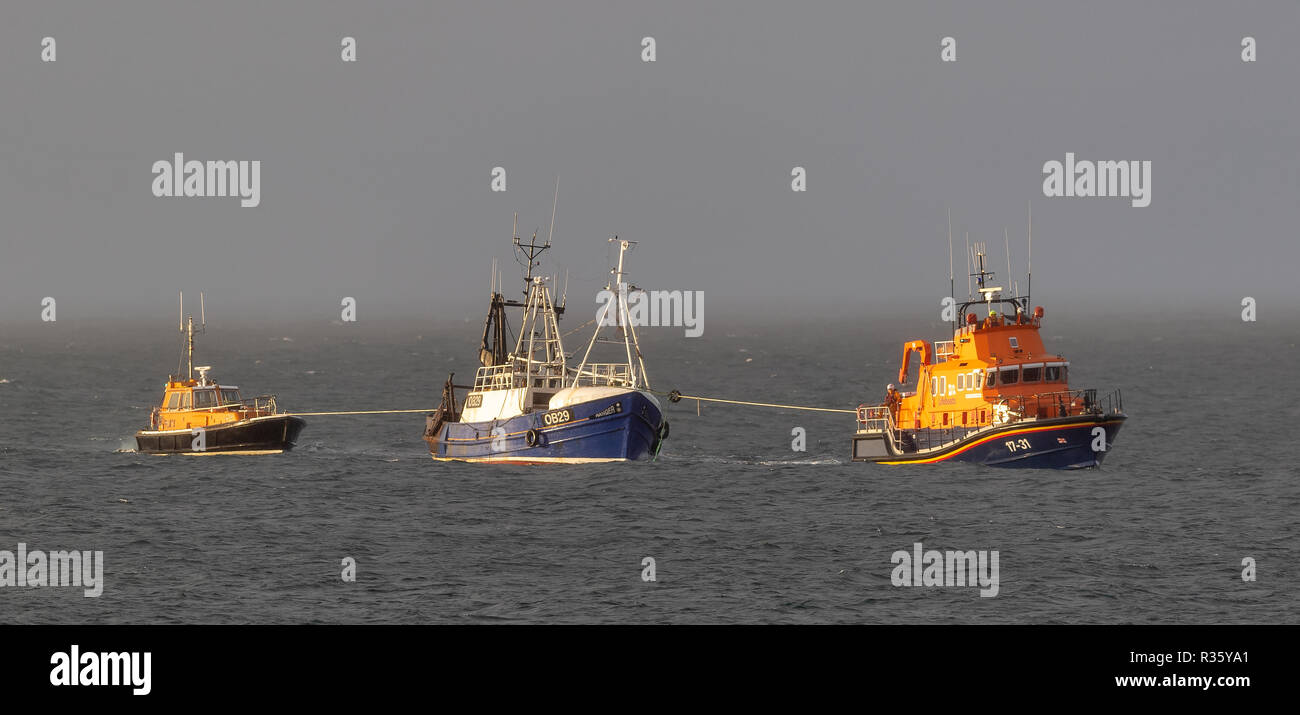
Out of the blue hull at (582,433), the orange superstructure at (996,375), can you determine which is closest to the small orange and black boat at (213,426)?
the blue hull at (582,433)

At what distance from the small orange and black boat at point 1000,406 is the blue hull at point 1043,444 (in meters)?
0.04

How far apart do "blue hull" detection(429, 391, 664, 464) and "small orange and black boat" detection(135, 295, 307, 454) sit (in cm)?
1001

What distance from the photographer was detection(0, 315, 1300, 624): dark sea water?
35.8 metres

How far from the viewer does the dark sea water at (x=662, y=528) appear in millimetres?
35812

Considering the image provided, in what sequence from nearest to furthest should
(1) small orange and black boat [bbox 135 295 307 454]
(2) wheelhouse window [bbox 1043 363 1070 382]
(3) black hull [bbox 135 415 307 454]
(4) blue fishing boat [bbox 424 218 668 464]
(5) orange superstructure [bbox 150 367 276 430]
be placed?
(2) wheelhouse window [bbox 1043 363 1070 382], (4) blue fishing boat [bbox 424 218 668 464], (3) black hull [bbox 135 415 307 454], (1) small orange and black boat [bbox 135 295 307 454], (5) orange superstructure [bbox 150 367 276 430]

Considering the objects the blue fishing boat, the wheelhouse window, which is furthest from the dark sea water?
the wheelhouse window

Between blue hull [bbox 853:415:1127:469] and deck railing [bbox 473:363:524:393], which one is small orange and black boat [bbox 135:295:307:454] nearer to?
deck railing [bbox 473:363:524:393]
